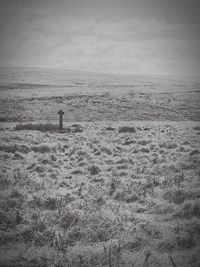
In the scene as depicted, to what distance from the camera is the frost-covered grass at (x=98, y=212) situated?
3.44 m

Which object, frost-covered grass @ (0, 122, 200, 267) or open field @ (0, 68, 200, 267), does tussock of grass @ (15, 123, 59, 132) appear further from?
frost-covered grass @ (0, 122, 200, 267)

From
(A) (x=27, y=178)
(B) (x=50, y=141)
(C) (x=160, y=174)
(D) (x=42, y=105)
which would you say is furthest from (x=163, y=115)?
(A) (x=27, y=178)

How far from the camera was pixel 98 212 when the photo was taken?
4.50m

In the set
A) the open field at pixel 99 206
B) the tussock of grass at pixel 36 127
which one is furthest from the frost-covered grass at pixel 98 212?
the tussock of grass at pixel 36 127

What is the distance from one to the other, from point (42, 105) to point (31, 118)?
606 cm

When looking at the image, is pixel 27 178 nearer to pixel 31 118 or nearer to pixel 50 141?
pixel 50 141

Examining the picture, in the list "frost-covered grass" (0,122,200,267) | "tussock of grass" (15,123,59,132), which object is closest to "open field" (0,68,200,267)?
"frost-covered grass" (0,122,200,267)

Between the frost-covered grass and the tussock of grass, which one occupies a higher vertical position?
the tussock of grass

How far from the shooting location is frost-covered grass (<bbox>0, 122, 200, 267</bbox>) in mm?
3439

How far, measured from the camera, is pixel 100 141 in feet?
39.8

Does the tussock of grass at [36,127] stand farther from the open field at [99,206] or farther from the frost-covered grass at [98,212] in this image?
the frost-covered grass at [98,212]

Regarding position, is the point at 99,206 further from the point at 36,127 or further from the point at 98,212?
the point at 36,127

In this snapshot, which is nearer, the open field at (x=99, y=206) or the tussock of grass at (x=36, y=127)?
the open field at (x=99, y=206)

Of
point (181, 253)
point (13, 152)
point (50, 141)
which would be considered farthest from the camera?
point (50, 141)
